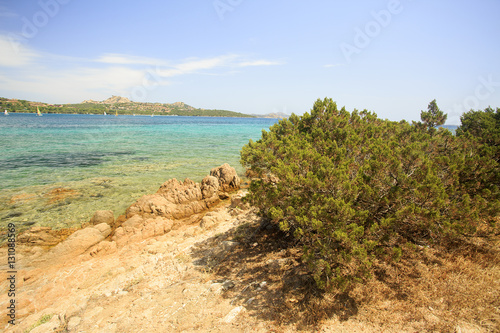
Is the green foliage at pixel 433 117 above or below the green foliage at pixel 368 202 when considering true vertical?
above

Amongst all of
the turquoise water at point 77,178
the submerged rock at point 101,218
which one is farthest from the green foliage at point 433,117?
the submerged rock at point 101,218

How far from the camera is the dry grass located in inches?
164

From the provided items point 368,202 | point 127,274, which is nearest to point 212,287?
point 127,274

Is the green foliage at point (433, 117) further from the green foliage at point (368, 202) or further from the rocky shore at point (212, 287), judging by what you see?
the rocky shore at point (212, 287)

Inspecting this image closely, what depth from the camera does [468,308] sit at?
13.9 feet

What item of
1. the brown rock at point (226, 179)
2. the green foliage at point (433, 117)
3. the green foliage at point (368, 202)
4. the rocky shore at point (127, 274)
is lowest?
Answer: the rocky shore at point (127, 274)

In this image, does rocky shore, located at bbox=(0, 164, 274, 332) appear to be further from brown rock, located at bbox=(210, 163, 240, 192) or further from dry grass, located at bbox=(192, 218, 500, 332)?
brown rock, located at bbox=(210, 163, 240, 192)

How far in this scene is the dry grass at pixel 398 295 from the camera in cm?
417

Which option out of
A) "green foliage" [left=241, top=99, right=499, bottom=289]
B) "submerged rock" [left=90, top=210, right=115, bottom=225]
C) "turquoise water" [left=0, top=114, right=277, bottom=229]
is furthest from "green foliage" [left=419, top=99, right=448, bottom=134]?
"submerged rock" [left=90, top=210, right=115, bottom=225]

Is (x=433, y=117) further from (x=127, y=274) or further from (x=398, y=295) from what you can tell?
(x=127, y=274)

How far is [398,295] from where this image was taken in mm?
4805

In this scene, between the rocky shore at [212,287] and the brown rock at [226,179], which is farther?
the brown rock at [226,179]

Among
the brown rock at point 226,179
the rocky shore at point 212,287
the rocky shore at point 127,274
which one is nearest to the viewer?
the rocky shore at point 212,287

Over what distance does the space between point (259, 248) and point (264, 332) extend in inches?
127
